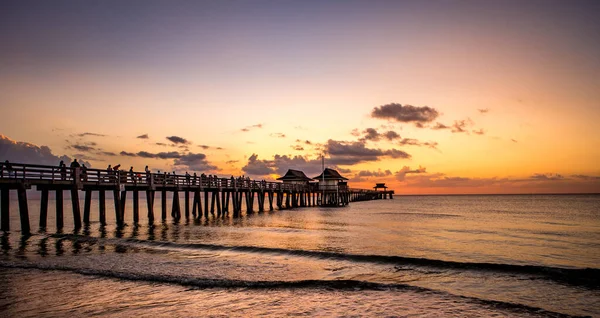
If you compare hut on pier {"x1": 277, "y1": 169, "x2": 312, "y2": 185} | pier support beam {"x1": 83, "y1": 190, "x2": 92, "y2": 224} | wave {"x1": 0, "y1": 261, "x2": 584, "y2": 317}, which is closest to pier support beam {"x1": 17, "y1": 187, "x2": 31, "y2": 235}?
pier support beam {"x1": 83, "y1": 190, "x2": 92, "y2": 224}

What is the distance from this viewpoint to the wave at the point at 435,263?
37.0 feet

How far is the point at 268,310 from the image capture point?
7609 millimetres

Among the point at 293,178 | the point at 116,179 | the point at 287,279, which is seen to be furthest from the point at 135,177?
the point at 293,178

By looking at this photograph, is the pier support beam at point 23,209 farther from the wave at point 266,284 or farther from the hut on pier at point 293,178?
the hut on pier at point 293,178

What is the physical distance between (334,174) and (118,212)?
143ft

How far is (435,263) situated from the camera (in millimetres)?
13328

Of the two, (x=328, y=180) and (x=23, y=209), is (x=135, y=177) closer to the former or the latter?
(x=23, y=209)

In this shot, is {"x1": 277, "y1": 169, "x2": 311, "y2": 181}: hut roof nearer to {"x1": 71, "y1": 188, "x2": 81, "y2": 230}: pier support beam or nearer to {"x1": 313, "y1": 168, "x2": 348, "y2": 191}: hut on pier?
{"x1": 313, "y1": 168, "x2": 348, "y2": 191}: hut on pier

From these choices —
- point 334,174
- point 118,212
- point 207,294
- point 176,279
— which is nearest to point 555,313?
point 207,294

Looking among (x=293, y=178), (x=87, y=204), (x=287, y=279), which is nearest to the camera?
(x=287, y=279)

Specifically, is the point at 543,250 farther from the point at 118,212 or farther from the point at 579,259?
the point at 118,212

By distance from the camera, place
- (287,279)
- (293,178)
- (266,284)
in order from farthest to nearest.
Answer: (293,178) < (287,279) < (266,284)

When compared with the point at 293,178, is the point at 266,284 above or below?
below

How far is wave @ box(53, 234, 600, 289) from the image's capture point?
11273mm
